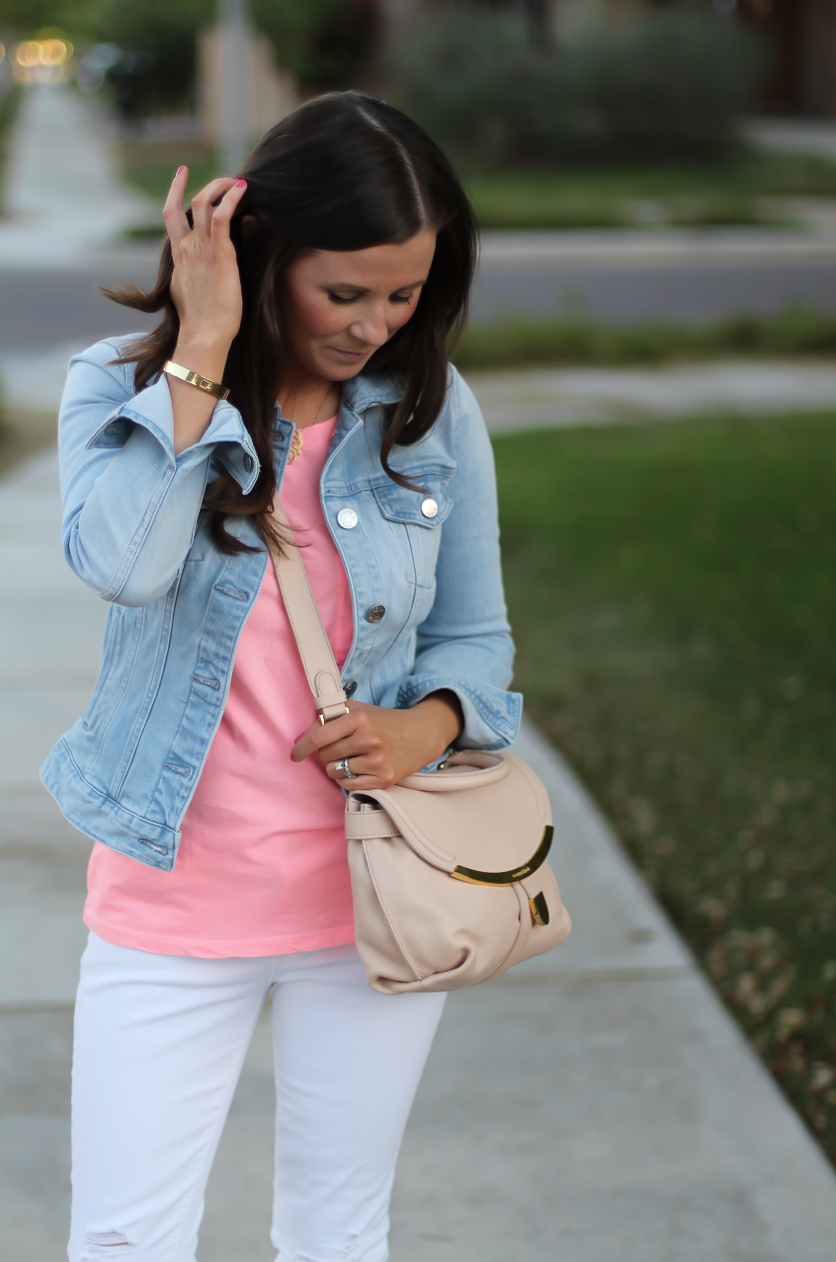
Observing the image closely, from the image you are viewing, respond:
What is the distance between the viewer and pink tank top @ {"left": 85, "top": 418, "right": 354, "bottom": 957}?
1.66 metres

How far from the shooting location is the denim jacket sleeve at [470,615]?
1.81 metres

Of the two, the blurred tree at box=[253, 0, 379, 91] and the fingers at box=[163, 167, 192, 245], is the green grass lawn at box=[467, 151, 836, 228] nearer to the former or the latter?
the blurred tree at box=[253, 0, 379, 91]

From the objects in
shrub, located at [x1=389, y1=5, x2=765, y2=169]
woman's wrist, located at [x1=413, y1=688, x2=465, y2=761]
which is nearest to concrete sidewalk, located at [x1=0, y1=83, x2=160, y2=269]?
shrub, located at [x1=389, y1=5, x2=765, y2=169]

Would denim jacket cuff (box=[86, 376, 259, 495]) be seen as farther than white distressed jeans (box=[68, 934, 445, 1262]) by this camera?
No

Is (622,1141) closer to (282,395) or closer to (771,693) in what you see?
(282,395)

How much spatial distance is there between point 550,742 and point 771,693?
0.86m

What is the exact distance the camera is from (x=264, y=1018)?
3.18 m

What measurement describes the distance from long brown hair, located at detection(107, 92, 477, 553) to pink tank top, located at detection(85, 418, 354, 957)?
0.11 m

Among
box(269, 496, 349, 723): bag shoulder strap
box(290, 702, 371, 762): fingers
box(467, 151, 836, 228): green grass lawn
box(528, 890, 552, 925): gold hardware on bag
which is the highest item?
box(269, 496, 349, 723): bag shoulder strap

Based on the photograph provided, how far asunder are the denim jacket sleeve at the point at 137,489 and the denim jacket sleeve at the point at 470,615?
36 centimetres

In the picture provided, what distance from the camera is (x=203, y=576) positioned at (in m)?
1.63

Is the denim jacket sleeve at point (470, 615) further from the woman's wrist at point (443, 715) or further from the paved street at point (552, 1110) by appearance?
the paved street at point (552, 1110)

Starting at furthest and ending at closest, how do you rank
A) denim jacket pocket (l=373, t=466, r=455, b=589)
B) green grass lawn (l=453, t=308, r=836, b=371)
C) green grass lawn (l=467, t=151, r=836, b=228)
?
green grass lawn (l=467, t=151, r=836, b=228)
green grass lawn (l=453, t=308, r=836, b=371)
denim jacket pocket (l=373, t=466, r=455, b=589)

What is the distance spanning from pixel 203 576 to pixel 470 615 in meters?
0.42
